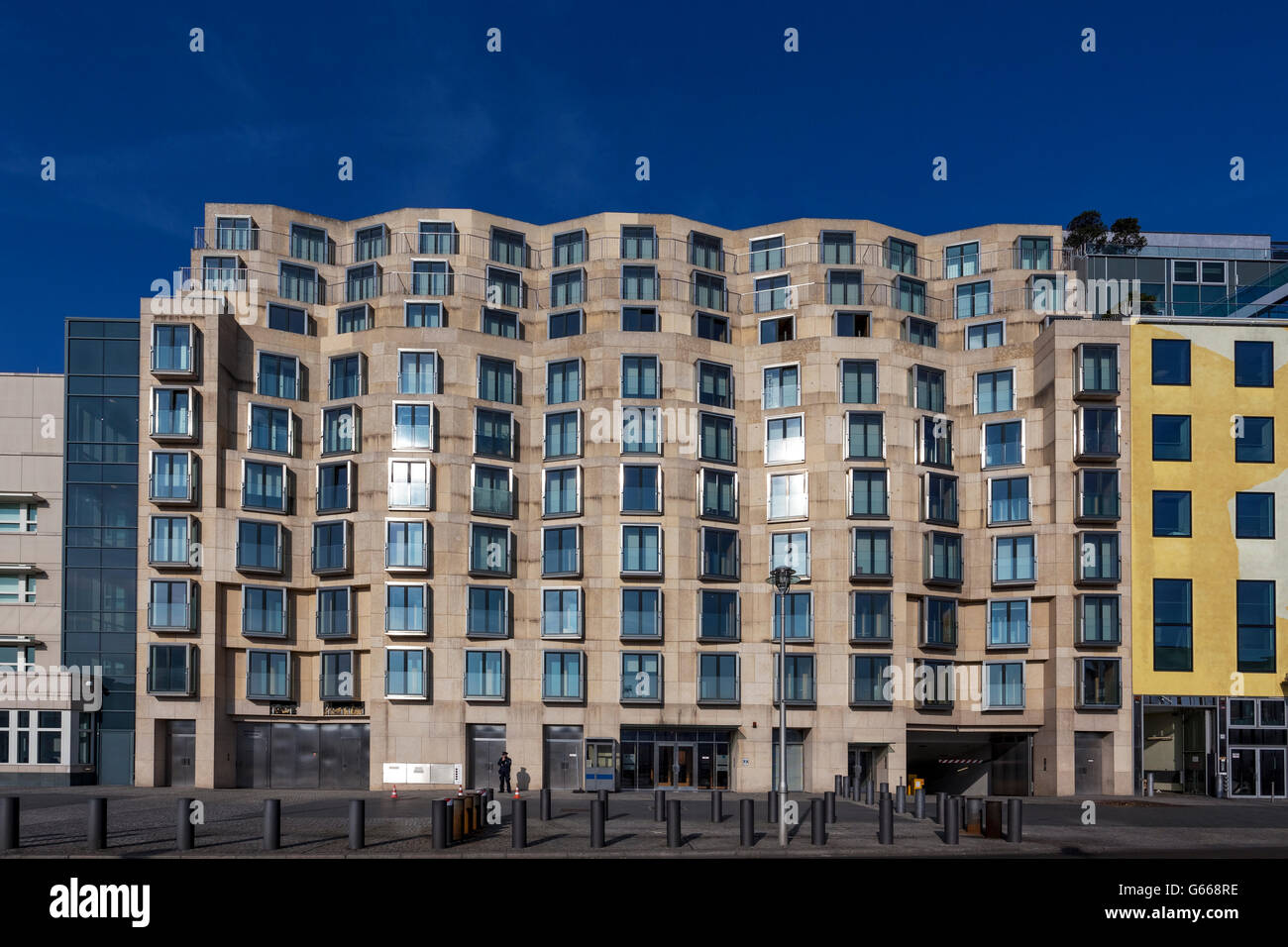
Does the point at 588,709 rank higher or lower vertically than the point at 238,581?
lower

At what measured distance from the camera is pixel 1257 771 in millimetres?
54938

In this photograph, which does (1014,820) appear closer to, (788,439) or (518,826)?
(518,826)

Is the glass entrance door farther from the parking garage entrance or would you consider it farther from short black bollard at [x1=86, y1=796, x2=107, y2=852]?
short black bollard at [x1=86, y1=796, x2=107, y2=852]

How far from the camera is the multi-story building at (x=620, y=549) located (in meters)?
56.1

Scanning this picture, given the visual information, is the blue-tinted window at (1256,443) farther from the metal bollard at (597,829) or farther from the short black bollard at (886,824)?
the metal bollard at (597,829)

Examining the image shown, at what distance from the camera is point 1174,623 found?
56.0 meters

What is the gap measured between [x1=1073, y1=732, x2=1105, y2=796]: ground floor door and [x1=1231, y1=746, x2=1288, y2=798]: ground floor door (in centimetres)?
553

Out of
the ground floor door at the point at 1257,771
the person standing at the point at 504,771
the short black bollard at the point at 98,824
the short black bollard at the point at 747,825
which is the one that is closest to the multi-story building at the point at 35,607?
the person standing at the point at 504,771

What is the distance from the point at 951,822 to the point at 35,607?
45298 mm
